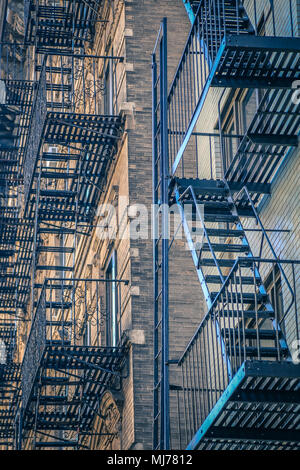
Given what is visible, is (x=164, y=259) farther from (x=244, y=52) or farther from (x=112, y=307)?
(x=112, y=307)

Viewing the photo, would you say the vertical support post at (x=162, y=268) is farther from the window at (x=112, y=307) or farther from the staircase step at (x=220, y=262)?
the window at (x=112, y=307)

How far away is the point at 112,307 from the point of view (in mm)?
20438

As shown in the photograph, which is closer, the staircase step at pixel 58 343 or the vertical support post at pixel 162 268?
the vertical support post at pixel 162 268

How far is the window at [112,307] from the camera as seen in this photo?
19623 millimetres

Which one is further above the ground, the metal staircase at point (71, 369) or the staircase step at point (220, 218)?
the metal staircase at point (71, 369)

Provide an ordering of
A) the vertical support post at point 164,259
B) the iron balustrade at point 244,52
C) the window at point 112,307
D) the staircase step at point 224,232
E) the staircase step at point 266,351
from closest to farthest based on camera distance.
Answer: the staircase step at point 266,351, the iron balustrade at point 244,52, the staircase step at point 224,232, the vertical support post at point 164,259, the window at point 112,307

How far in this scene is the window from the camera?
19623 mm

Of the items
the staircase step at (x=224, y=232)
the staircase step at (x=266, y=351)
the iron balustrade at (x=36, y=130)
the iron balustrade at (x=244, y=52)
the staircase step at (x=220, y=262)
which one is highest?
the iron balustrade at (x=36, y=130)

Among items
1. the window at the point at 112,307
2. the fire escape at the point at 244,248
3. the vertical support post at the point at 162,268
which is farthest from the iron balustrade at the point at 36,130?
the fire escape at the point at 244,248

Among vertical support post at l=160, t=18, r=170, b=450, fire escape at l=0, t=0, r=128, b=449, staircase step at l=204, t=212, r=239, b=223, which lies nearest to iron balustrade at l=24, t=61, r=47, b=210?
fire escape at l=0, t=0, r=128, b=449

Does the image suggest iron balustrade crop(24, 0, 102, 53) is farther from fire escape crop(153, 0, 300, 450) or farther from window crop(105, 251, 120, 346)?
fire escape crop(153, 0, 300, 450)
